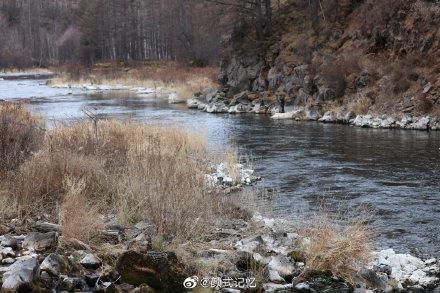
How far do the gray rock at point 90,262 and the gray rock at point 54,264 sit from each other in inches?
11.5

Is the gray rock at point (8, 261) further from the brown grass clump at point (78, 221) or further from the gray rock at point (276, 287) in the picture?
the gray rock at point (276, 287)

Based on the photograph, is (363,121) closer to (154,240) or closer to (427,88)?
(427,88)

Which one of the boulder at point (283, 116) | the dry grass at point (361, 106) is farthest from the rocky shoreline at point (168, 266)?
the boulder at point (283, 116)

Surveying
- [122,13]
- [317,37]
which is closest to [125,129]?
[317,37]

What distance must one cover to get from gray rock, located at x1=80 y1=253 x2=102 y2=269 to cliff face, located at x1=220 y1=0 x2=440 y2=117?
1926 centimetres

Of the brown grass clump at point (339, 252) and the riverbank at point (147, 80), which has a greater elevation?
the riverbank at point (147, 80)

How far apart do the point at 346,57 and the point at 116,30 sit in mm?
68761

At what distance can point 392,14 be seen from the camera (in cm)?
2964

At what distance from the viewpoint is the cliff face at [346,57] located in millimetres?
25406

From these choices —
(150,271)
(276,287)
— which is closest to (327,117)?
(276,287)

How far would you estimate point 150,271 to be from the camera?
6363 mm

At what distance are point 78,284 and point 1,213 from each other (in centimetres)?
225

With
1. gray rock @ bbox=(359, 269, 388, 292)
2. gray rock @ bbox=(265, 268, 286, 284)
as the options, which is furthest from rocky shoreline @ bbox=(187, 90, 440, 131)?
gray rock @ bbox=(265, 268, 286, 284)

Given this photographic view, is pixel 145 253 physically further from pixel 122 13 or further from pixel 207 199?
pixel 122 13
